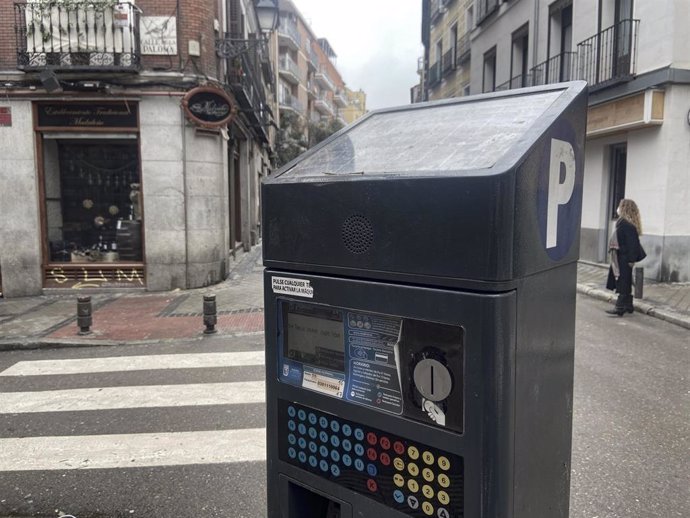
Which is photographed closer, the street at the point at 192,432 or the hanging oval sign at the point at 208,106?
the street at the point at 192,432

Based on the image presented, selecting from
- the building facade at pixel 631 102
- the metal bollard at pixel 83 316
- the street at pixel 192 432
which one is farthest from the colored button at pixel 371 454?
the building facade at pixel 631 102

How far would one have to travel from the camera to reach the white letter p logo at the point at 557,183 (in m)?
1.55

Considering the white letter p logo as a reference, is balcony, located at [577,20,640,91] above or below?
above

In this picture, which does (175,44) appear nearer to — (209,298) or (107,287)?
(107,287)

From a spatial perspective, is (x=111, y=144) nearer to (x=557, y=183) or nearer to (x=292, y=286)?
(x=292, y=286)

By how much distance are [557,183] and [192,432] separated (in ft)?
12.9

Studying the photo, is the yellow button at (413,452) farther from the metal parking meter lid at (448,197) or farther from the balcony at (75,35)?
the balcony at (75,35)

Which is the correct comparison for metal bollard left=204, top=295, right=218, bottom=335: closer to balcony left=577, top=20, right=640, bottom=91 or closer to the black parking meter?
the black parking meter

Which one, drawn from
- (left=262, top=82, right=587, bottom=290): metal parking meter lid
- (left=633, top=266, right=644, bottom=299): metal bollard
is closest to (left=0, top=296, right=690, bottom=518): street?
(left=262, top=82, right=587, bottom=290): metal parking meter lid

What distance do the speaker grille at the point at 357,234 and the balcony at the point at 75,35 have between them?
10.8 meters

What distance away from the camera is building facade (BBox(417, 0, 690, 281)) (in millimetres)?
11633

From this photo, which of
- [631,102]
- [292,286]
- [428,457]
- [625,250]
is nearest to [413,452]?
[428,457]

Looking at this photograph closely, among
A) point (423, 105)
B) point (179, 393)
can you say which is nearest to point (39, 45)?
point (179, 393)

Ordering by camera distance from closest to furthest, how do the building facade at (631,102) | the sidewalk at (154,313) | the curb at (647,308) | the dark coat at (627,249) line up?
the sidewalk at (154,313), the curb at (647,308), the dark coat at (627,249), the building facade at (631,102)
